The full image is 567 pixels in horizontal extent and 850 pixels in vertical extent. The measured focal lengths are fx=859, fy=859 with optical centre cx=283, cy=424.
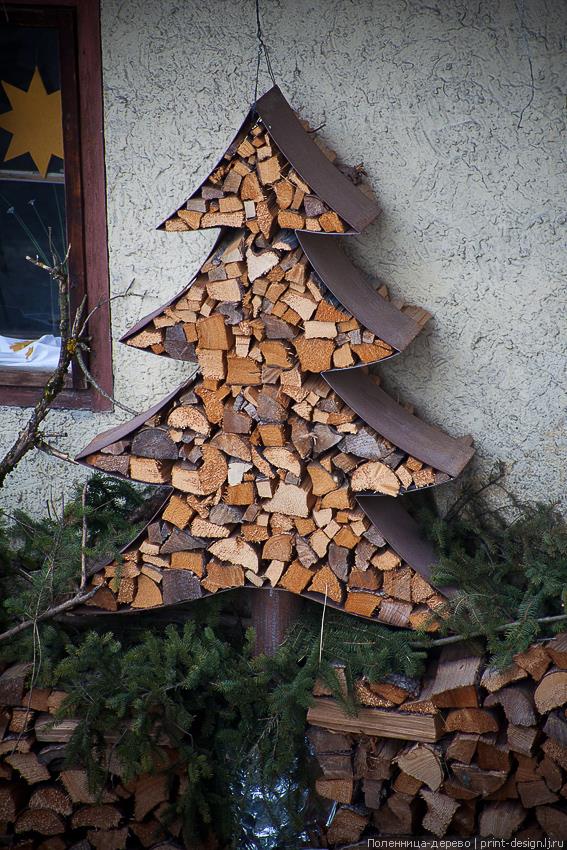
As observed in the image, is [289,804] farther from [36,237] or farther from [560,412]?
[36,237]

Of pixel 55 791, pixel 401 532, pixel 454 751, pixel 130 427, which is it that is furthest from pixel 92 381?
pixel 454 751

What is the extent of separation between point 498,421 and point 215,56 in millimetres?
1825

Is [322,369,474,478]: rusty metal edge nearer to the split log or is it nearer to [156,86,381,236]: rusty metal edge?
[156,86,381,236]: rusty metal edge

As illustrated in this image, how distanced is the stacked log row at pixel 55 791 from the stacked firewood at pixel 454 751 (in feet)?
2.02

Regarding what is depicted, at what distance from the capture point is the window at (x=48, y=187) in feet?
11.5

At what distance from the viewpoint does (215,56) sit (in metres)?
3.36

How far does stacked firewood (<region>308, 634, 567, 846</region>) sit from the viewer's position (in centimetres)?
283

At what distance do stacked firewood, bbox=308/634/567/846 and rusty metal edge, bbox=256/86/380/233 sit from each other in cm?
158

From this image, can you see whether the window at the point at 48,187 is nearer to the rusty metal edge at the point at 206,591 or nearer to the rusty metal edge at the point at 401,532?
the rusty metal edge at the point at 206,591

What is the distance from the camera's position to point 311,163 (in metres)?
2.96

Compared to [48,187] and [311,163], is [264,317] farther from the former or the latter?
[48,187]

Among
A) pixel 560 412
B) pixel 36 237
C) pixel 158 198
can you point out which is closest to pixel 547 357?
pixel 560 412

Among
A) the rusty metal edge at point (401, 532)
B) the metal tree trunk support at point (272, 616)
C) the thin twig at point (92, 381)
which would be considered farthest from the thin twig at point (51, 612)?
the rusty metal edge at point (401, 532)

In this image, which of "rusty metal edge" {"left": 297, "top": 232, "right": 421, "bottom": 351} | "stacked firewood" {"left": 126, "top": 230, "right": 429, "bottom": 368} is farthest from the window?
"rusty metal edge" {"left": 297, "top": 232, "right": 421, "bottom": 351}
